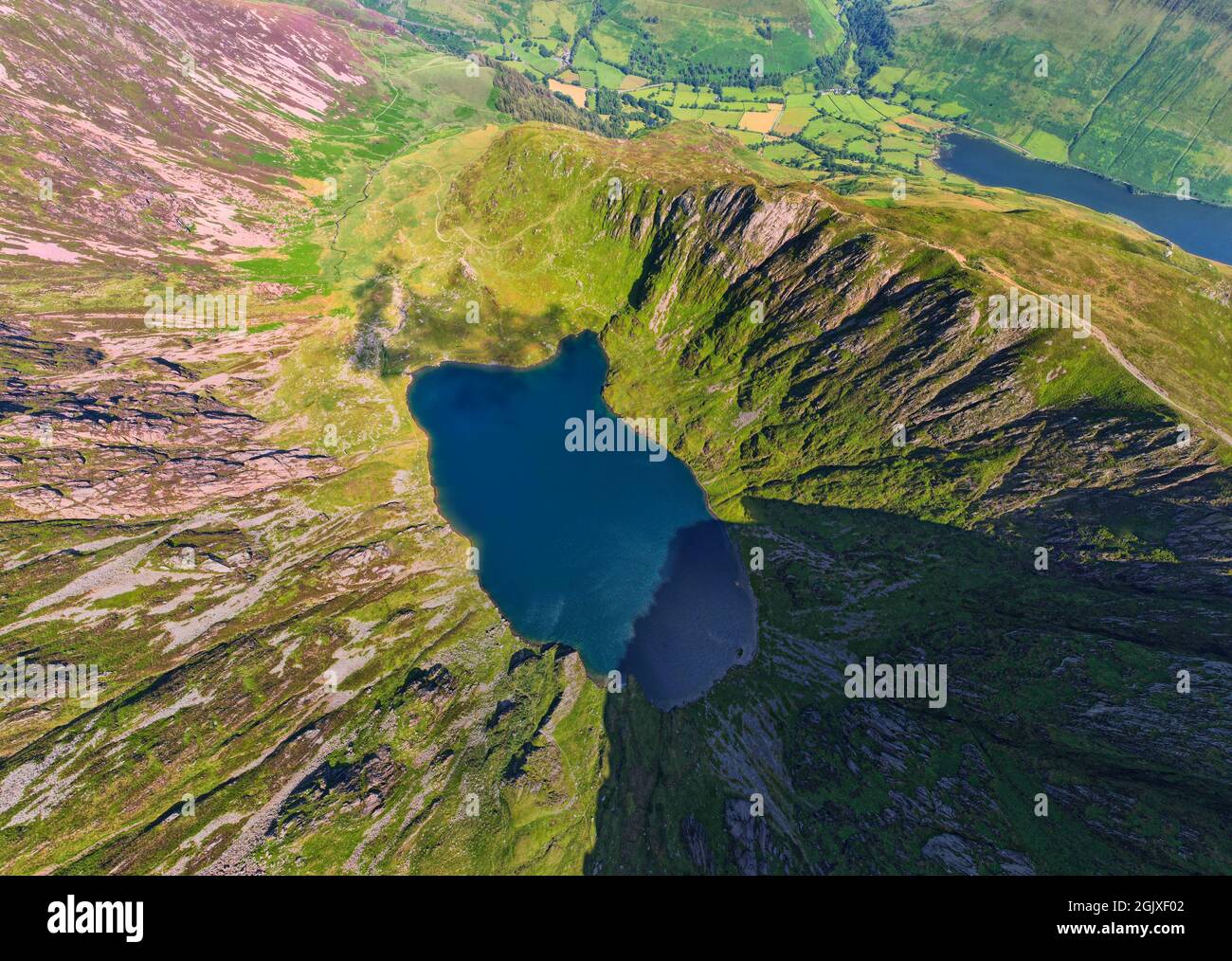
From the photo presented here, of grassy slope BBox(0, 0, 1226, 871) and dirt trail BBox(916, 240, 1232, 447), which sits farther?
dirt trail BBox(916, 240, 1232, 447)

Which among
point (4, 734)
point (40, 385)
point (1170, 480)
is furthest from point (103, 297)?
point (1170, 480)

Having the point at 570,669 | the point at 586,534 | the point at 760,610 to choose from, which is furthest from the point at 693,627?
the point at 586,534

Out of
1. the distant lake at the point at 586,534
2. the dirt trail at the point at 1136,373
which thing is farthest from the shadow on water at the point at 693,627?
the dirt trail at the point at 1136,373

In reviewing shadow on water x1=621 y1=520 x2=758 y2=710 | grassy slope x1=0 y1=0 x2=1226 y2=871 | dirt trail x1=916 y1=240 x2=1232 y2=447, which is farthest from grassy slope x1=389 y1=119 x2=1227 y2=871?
shadow on water x1=621 y1=520 x2=758 y2=710

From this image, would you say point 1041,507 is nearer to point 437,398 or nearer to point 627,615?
point 627,615

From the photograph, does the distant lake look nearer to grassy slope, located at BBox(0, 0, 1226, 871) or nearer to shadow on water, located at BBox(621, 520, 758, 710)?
shadow on water, located at BBox(621, 520, 758, 710)

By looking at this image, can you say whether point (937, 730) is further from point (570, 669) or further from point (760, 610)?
point (570, 669)
